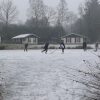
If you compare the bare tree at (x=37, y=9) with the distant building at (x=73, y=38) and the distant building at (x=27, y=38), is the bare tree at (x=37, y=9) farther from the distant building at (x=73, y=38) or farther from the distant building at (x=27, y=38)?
the distant building at (x=73, y=38)

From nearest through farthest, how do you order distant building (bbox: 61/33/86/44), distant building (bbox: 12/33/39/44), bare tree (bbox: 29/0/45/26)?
distant building (bbox: 12/33/39/44)
distant building (bbox: 61/33/86/44)
bare tree (bbox: 29/0/45/26)

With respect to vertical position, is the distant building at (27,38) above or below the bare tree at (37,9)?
below

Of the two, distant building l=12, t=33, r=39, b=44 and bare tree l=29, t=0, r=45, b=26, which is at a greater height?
bare tree l=29, t=0, r=45, b=26

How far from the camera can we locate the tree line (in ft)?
316

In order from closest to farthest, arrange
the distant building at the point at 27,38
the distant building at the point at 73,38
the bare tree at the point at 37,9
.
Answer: the distant building at the point at 27,38 → the distant building at the point at 73,38 → the bare tree at the point at 37,9

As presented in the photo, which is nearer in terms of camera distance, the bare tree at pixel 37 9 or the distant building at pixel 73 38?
the distant building at pixel 73 38

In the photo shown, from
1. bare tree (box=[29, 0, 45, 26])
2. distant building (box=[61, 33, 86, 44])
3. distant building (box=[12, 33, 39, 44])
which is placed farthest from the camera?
bare tree (box=[29, 0, 45, 26])

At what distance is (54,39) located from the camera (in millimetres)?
100812

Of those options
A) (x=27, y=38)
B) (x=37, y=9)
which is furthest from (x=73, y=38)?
(x=37, y=9)

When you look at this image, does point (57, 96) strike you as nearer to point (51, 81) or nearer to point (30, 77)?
point (51, 81)

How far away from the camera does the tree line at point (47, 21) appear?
96.4 meters

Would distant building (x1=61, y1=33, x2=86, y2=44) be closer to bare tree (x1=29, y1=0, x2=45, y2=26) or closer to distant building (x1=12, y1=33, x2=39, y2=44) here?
distant building (x1=12, y1=33, x2=39, y2=44)

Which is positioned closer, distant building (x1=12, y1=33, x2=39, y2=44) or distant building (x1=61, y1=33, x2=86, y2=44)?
distant building (x1=12, y1=33, x2=39, y2=44)

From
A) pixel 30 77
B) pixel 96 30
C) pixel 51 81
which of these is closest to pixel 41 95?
pixel 51 81
